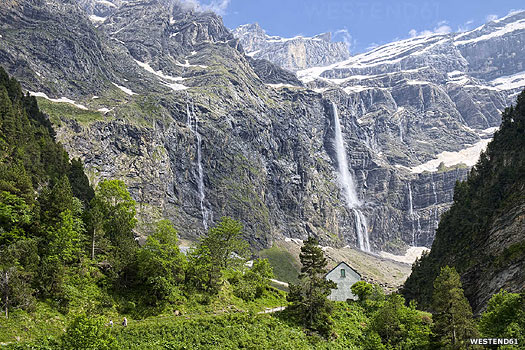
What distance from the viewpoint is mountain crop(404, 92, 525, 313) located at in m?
55.0

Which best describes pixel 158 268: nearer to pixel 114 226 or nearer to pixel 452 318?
pixel 114 226

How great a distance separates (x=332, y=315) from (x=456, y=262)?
35.6 metres

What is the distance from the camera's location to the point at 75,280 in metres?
36.8

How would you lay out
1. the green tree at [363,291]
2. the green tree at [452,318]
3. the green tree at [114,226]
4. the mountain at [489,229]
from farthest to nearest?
the green tree at [363,291] < the mountain at [489,229] < the green tree at [114,226] < the green tree at [452,318]

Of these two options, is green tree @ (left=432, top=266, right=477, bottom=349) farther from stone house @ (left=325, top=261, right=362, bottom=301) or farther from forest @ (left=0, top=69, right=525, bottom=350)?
stone house @ (left=325, top=261, right=362, bottom=301)

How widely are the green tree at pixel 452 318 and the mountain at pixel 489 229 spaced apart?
46.9 ft

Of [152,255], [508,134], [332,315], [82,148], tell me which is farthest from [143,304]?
[82,148]

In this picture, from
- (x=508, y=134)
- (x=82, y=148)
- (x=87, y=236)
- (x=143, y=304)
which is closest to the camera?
(x=143, y=304)

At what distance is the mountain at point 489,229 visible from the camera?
55.0m

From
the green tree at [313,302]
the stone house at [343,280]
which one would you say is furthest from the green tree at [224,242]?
the stone house at [343,280]

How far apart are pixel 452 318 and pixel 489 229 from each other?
35.4 m

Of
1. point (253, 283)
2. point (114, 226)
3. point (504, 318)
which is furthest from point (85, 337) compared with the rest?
point (504, 318)

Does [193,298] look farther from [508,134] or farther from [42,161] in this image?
[508,134]

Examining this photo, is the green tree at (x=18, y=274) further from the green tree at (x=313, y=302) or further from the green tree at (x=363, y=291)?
the green tree at (x=363, y=291)
